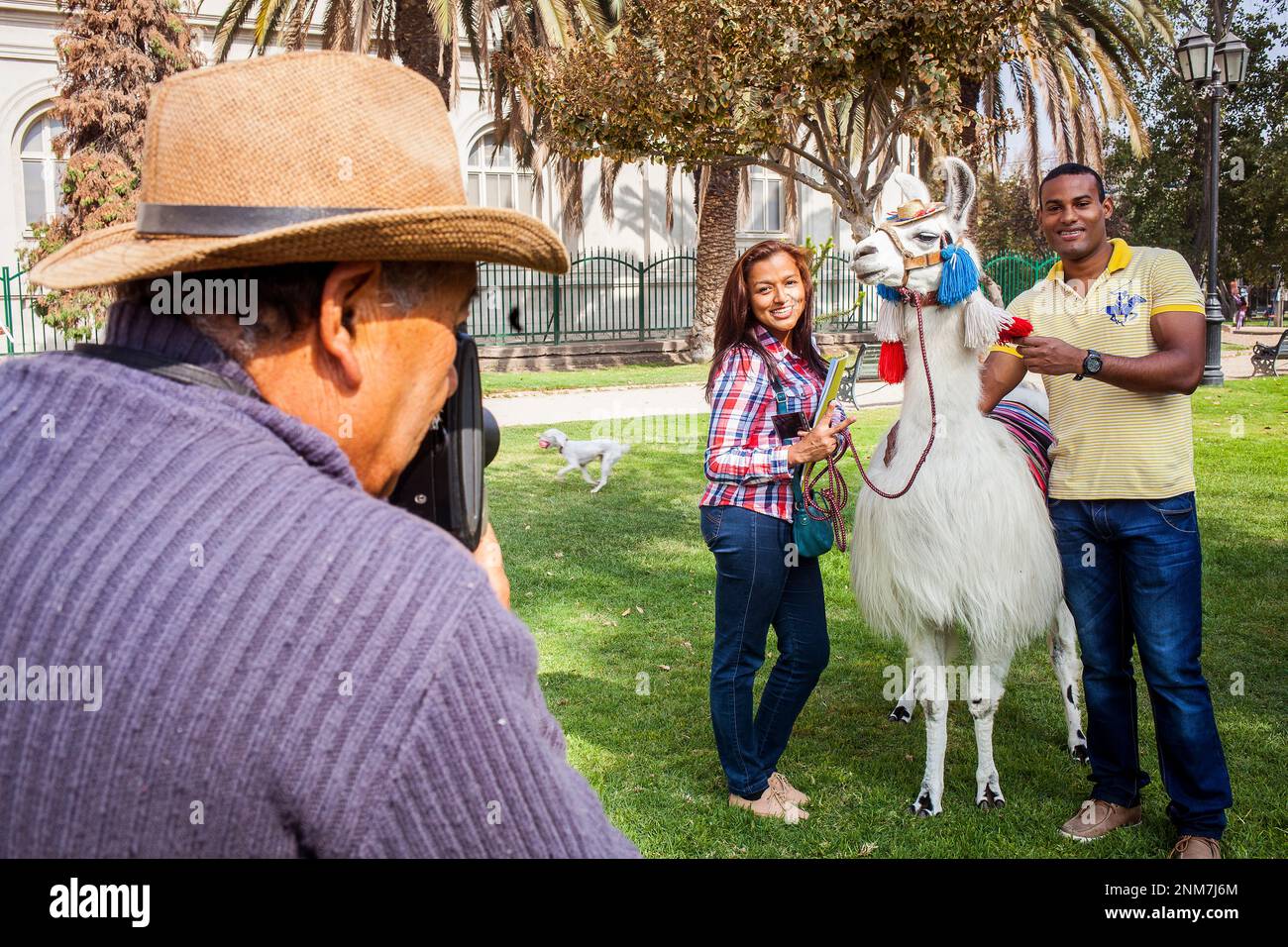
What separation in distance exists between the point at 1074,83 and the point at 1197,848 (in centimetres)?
2012

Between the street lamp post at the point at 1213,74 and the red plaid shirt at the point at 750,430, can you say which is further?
the street lamp post at the point at 1213,74

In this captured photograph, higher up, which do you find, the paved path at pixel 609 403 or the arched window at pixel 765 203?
the arched window at pixel 765 203

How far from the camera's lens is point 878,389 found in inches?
695

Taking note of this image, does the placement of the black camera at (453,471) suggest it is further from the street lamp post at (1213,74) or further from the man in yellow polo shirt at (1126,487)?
the street lamp post at (1213,74)

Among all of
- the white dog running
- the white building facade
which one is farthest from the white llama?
the white building facade

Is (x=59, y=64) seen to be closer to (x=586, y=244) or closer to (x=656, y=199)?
(x=586, y=244)

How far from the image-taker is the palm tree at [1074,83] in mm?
20391

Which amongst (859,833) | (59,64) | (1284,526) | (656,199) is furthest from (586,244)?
(859,833)

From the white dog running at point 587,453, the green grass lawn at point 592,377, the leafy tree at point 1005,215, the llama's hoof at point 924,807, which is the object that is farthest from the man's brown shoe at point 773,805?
the leafy tree at point 1005,215

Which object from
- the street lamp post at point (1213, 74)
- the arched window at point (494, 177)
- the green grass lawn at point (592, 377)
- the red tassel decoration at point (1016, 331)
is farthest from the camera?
the arched window at point (494, 177)

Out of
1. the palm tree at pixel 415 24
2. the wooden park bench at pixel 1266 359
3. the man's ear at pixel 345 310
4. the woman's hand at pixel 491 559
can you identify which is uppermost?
the palm tree at pixel 415 24

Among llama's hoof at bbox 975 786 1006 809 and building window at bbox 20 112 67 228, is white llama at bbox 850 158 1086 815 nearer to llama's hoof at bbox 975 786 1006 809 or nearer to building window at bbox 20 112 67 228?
llama's hoof at bbox 975 786 1006 809

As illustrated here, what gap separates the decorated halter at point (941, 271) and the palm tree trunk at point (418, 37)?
42.6 feet

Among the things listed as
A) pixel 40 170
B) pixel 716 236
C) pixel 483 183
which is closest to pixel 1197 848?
pixel 716 236
